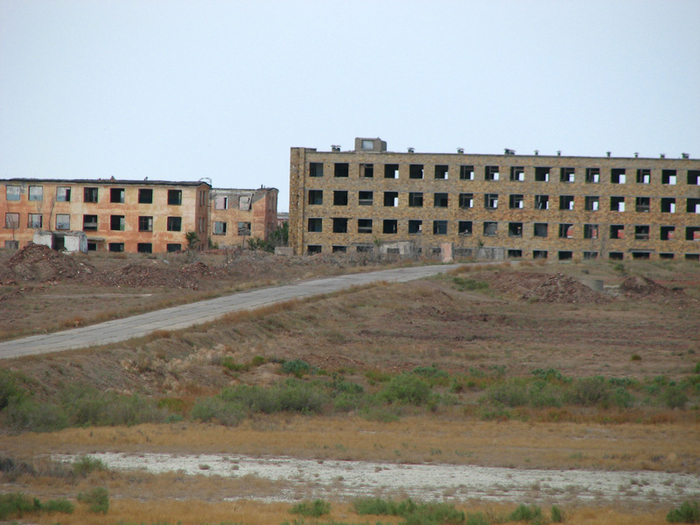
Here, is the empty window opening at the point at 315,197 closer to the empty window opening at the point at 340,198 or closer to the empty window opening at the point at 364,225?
the empty window opening at the point at 340,198

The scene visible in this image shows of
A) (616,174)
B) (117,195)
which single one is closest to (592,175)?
(616,174)

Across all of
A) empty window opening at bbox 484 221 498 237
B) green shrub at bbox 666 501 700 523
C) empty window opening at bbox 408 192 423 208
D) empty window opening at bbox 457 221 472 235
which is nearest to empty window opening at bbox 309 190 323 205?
empty window opening at bbox 408 192 423 208

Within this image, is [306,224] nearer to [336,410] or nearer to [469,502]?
[336,410]

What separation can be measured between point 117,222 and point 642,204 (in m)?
57.5

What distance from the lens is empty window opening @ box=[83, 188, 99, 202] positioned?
8281 centimetres

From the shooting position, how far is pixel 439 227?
85375 millimetres

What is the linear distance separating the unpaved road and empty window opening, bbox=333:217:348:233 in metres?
72.1

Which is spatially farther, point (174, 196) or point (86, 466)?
point (174, 196)

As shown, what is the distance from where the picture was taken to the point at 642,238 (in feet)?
280

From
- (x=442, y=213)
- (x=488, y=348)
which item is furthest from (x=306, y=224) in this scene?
(x=488, y=348)

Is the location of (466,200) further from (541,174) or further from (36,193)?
(36,193)

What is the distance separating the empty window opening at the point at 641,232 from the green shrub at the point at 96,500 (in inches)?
3262

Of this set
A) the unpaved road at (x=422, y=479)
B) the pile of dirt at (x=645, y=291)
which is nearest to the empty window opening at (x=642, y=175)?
the pile of dirt at (x=645, y=291)

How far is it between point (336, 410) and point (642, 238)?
73.1 metres
